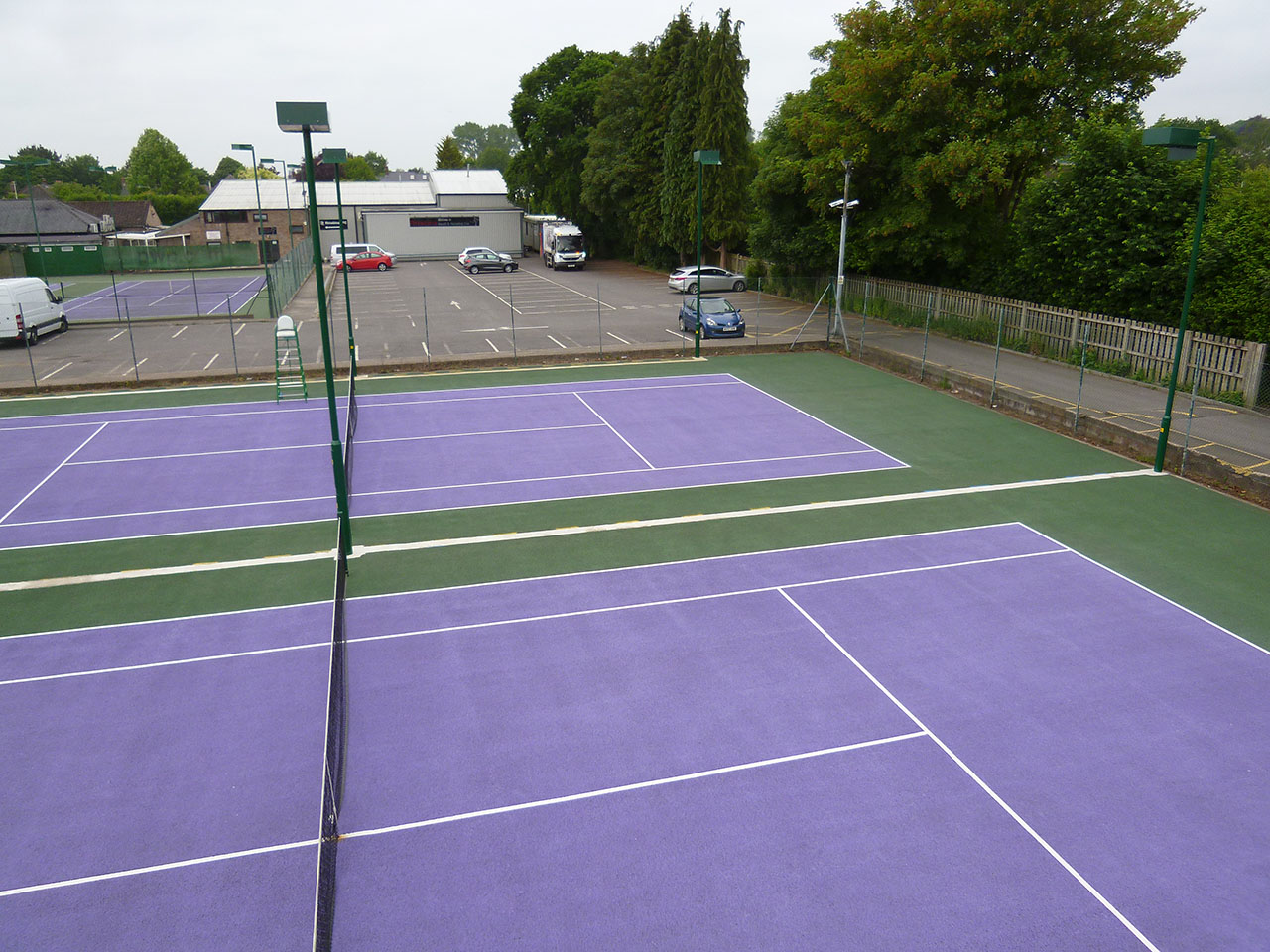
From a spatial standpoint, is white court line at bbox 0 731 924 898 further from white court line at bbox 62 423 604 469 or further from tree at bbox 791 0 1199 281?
tree at bbox 791 0 1199 281

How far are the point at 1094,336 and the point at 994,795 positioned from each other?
70.0ft

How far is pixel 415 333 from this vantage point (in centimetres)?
3409

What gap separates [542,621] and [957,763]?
17.7ft

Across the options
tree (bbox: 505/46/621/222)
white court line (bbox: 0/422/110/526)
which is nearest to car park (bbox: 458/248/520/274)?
tree (bbox: 505/46/621/222)

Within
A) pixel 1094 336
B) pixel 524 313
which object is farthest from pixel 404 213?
pixel 1094 336

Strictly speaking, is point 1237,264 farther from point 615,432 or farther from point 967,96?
point 615,432

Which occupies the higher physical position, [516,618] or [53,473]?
[53,473]

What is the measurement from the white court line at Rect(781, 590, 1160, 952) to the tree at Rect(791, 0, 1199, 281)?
71.4 feet

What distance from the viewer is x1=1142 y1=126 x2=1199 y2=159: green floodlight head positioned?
14156 mm

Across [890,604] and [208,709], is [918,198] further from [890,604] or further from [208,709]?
[208,709]

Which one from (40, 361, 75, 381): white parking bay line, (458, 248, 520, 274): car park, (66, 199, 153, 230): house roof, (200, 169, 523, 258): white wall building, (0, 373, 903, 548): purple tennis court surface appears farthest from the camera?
(66, 199, 153, 230): house roof

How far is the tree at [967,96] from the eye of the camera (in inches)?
1088

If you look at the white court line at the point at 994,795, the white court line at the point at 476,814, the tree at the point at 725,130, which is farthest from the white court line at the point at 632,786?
the tree at the point at 725,130

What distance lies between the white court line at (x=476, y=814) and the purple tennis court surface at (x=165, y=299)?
30.2 metres
